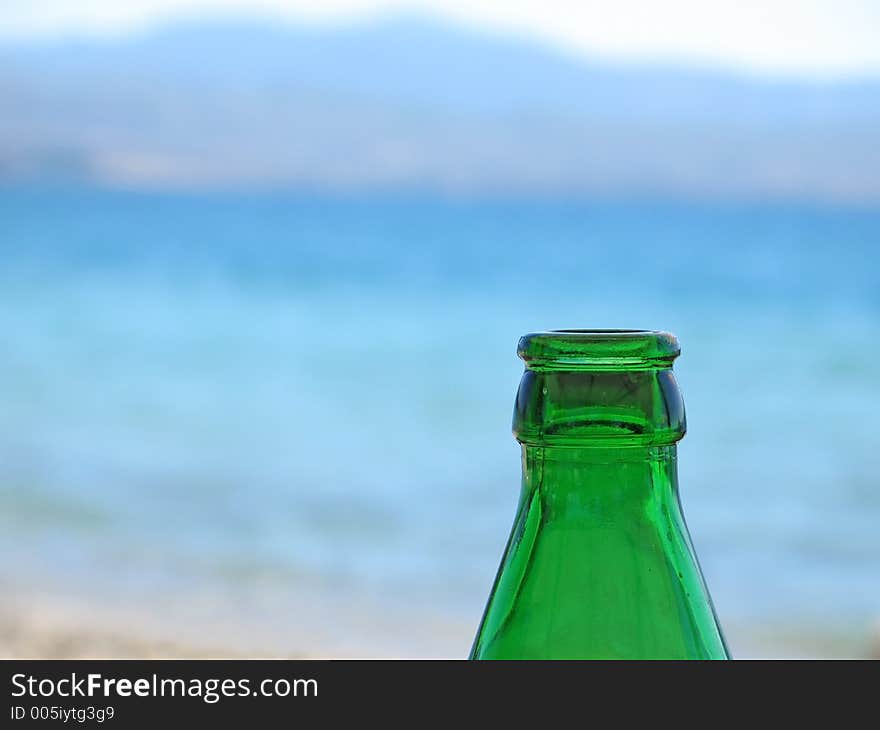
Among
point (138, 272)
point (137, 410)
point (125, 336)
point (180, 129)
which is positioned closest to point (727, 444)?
point (137, 410)

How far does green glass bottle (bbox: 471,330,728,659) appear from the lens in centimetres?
35

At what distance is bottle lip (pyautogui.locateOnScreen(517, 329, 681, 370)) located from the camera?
1.14ft

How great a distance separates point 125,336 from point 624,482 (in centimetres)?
792

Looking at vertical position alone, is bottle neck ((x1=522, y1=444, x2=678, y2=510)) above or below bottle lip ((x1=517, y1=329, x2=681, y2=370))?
below

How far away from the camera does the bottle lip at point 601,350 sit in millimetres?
348

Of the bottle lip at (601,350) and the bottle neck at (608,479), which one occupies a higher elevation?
the bottle lip at (601,350)

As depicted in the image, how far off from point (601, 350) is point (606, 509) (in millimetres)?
44

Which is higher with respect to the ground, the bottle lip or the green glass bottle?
the bottle lip

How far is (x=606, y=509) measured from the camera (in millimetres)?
353

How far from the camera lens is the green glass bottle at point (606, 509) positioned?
1.14ft

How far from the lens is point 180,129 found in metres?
9.88

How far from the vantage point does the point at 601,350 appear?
0.35 metres
